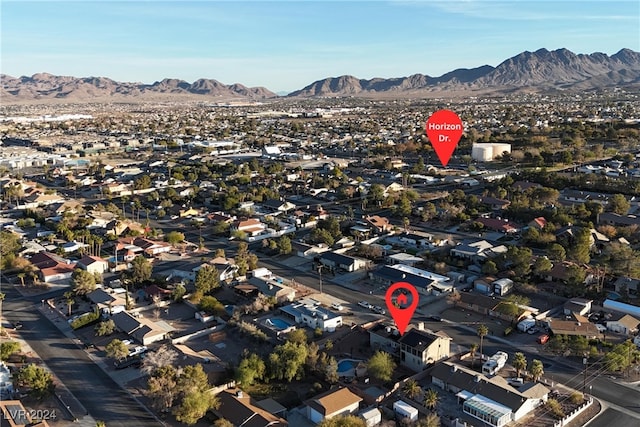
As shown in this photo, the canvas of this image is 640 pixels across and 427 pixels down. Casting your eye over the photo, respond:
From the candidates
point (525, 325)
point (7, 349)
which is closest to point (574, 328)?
point (525, 325)

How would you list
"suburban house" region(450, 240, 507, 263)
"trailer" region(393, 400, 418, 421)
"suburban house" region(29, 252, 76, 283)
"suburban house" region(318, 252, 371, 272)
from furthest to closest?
"suburban house" region(450, 240, 507, 263) → "suburban house" region(318, 252, 371, 272) → "suburban house" region(29, 252, 76, 283) → "trailer" region(393, 400, 418, 421)

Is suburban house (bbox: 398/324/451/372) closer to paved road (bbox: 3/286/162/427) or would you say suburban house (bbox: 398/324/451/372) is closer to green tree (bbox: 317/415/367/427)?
green tree (bbox: 317/415/367/427)

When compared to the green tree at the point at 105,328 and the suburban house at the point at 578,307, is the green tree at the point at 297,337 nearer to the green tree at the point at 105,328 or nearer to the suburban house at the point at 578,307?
the green tree at the point at 105,328

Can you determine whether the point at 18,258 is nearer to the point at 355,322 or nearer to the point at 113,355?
the point at 113,355

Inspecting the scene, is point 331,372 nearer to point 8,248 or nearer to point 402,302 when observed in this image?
point 402,302

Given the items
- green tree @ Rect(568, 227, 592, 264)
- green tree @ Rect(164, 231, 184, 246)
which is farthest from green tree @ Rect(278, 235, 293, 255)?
green tree @ Rect(568, 227, 592, 264)

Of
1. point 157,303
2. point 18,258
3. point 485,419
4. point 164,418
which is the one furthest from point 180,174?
point 485,419
